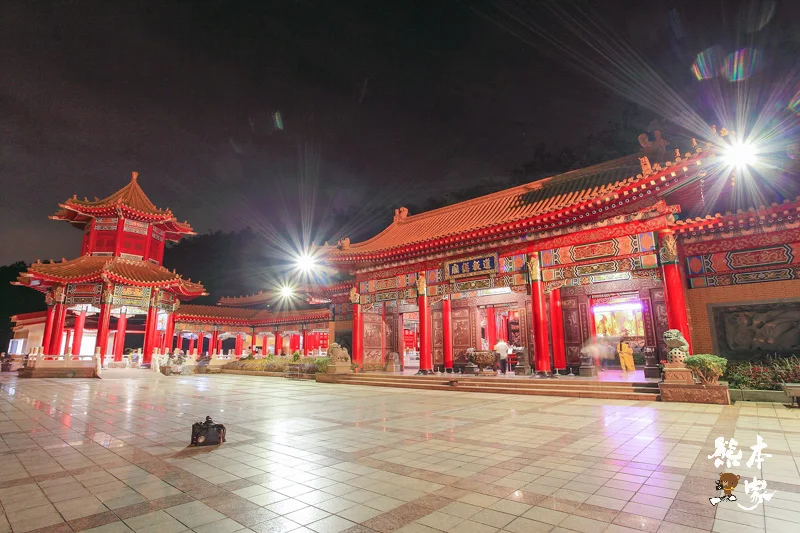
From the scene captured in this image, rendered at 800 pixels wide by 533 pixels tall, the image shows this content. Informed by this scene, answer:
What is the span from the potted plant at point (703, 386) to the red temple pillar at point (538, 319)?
13.7 ft

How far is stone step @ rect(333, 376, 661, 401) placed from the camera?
35.3ft

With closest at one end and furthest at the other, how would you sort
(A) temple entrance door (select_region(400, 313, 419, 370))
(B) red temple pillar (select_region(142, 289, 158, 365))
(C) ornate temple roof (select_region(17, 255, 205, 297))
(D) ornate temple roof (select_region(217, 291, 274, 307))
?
(C) ornate temple roof (select_region(17, 255, 205, 297)) < (B) red temple pillar (select_region(142, 289, 158, 365)) < (A) temple entrance door (select_region(400, 313, 419, 370)) < (D) ornate temple roof (select_region(217, 291, 274, 307))

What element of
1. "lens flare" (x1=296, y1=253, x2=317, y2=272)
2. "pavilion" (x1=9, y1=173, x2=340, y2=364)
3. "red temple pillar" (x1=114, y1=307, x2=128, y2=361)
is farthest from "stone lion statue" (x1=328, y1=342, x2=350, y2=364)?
"red temple pillar" (x1=114, y1=307, x2=128, y2=361)

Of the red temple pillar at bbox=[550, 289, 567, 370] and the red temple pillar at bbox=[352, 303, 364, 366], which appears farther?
the red temple pillar at bbox=[352, 303, 364, 366]

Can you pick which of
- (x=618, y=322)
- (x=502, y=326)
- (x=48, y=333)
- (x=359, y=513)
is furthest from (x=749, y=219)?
(x=48, y=333)

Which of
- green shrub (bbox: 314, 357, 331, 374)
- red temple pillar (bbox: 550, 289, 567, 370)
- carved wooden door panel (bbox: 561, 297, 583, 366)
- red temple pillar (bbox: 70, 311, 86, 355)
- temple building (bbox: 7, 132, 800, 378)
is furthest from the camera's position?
red temple pillar (bbox: 70, 311, 86, 355)

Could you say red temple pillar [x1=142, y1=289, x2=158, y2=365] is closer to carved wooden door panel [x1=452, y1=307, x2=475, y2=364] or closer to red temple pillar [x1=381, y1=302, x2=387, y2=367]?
red temple pillar [x1=381, y1=302, x2=387, y2=367]

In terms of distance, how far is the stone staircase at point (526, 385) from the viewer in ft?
36.0

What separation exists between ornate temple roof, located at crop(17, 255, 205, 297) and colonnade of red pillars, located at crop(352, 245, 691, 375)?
14.4 metres

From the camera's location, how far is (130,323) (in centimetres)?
4444

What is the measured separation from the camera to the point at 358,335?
19.6m

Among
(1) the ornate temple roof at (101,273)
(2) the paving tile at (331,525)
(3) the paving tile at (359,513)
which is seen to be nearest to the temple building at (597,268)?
(3) the paving tile at (359,513)

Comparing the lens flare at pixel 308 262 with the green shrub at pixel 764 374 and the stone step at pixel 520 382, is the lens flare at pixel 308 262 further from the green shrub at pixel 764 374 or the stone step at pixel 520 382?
the green shrub at pixel 764 374

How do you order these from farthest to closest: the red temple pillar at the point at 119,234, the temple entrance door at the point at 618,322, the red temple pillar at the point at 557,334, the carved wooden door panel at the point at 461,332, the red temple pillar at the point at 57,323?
the red temple pillar at the point at 119,234 → the red temple pillar at the point at 57,323 → the carved wooden door panel at the point at 461,332 → the temple entrance door at the point at 618,322 → the red temple pillar at the point at 557,334
